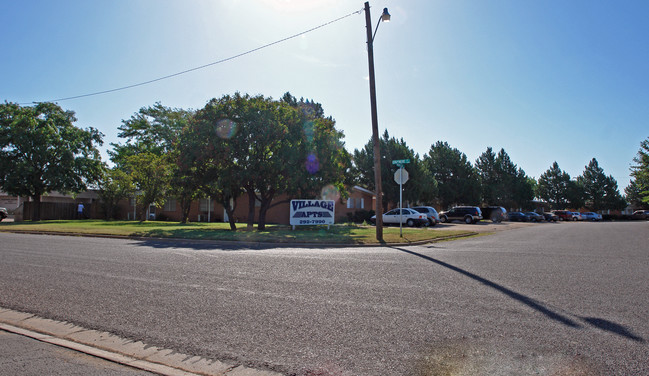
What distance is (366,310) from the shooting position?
500cm

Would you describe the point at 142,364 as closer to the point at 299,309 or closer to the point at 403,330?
the point at 299,309

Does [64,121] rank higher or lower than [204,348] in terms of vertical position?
higher

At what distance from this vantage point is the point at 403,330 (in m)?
4.23

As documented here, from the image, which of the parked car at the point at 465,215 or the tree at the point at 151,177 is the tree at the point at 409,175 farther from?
the tree at the point at 151,177

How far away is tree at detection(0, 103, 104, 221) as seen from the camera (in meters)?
34.7

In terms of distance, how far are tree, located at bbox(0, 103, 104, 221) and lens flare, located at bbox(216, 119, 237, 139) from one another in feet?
77.4

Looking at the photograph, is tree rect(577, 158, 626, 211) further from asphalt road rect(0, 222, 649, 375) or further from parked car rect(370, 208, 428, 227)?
asphalt road rect(0, 222, 649, 375)

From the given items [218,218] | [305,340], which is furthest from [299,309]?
[218,218]

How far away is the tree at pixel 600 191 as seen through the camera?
3216 inches

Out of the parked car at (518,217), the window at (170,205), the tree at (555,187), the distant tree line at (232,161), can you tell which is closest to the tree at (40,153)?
the distant tree line at (232,161)

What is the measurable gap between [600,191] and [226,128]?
286 feet

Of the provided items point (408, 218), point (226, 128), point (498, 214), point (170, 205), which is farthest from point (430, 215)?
point (170, 205)

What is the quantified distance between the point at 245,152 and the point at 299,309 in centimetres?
1755

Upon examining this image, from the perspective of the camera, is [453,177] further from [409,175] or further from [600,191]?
[600,191]
